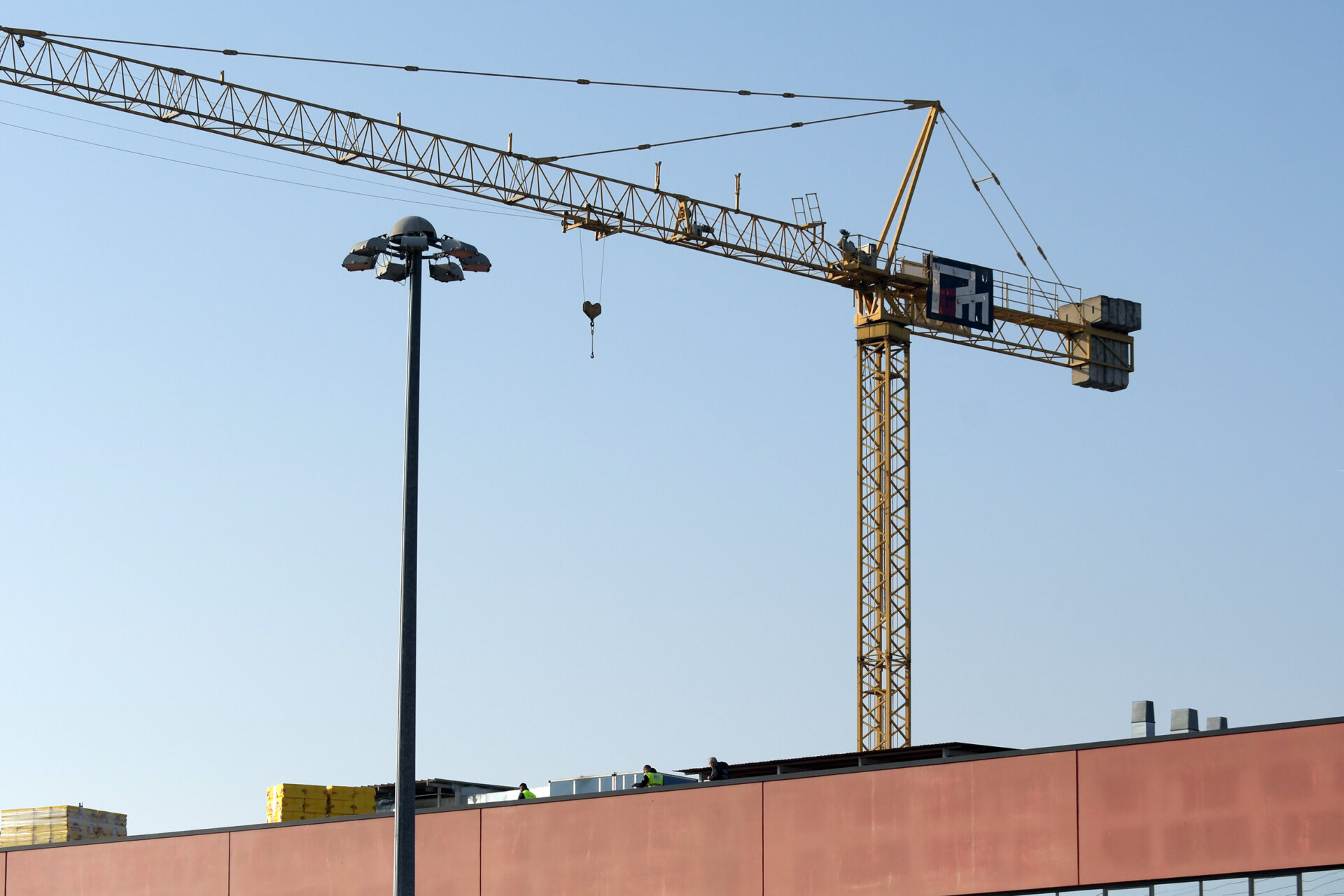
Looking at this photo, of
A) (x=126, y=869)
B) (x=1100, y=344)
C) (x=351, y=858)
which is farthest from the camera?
(x=1100, y=344)

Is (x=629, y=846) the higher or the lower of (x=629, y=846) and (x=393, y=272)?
the lower

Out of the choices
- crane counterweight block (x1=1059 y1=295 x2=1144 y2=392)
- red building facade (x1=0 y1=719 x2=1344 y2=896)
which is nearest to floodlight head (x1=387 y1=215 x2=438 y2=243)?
red building facade (x1=0 y1=719 x2=1344 y2=896)

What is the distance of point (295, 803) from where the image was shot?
47906mm

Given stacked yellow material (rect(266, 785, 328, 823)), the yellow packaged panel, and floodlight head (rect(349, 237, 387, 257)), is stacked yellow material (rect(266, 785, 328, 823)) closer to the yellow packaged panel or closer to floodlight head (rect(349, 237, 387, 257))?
the yellow packaged panel

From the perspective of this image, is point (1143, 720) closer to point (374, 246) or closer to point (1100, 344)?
point (374, 246)

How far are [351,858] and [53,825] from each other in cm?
1398

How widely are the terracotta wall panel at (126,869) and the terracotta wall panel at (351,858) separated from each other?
783mm

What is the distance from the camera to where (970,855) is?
31438 millimetres

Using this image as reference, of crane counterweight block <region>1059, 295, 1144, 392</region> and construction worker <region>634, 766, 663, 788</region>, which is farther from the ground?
crane counterweight block <region>1059, 295, 1144, 392</region>

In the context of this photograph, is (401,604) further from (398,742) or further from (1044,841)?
(1044,841)

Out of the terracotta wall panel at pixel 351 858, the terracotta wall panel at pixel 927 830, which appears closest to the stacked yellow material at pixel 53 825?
the terracotta wall panel at pixel 351 858

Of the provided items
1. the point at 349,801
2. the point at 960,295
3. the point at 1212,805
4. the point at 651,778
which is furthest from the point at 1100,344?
the point at 1212,805

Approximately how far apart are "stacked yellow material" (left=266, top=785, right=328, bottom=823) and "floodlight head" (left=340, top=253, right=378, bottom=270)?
2373 cm

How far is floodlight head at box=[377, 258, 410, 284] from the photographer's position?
26062mm
